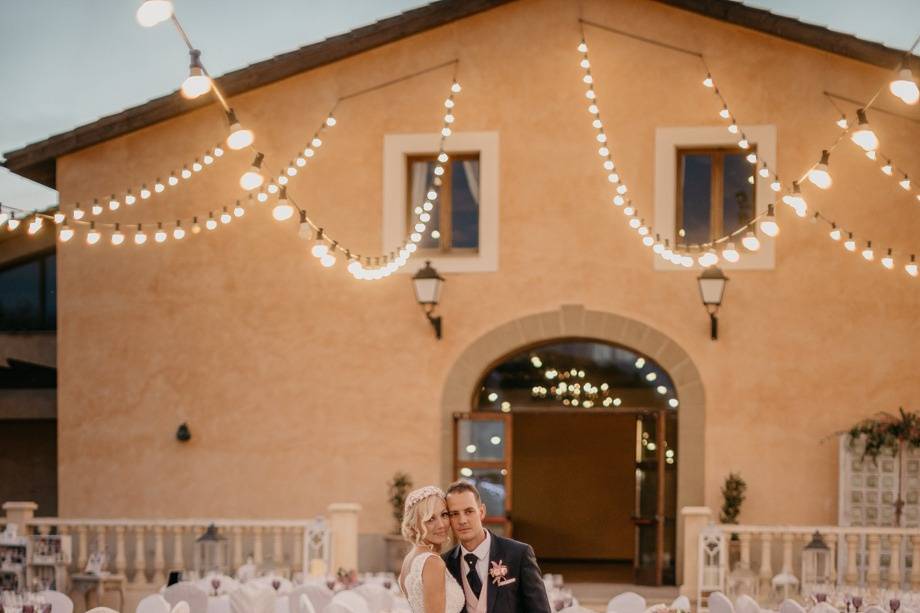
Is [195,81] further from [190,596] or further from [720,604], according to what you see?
[720,604]

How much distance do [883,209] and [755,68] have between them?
1.79 meters

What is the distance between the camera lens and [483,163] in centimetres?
1323

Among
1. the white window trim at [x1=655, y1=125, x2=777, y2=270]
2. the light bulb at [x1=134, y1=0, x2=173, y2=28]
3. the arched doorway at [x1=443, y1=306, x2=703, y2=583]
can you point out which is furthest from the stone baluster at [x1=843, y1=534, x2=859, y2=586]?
the light bulb at [x1=134, y1=0, x2=173, y2=28]

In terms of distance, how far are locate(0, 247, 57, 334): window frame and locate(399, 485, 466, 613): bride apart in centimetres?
1175

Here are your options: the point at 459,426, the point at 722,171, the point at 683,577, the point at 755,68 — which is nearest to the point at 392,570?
the point at 459,426

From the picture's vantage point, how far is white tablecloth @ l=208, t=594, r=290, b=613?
28.5ft

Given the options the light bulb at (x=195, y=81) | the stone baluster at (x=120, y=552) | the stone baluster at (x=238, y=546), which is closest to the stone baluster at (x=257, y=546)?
the stone baluster at (x=238, y=546)

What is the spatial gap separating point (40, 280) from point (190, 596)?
8201 millimetres

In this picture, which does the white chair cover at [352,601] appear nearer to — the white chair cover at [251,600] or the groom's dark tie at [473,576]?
the white chair cover at [251,600]

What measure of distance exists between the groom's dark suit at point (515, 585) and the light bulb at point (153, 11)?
8.15 feet

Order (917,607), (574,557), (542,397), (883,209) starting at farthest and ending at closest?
(574,557), (542,397), (883,209), (917,607)

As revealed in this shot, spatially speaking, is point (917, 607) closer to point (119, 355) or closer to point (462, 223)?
point (462, 223)

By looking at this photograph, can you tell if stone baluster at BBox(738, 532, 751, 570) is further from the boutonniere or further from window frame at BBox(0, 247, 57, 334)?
window frame at BBox(0, 247, 57, 334)

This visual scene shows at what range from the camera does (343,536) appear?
39.8 feet
